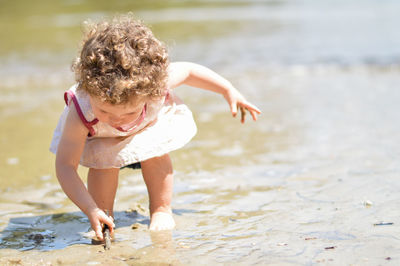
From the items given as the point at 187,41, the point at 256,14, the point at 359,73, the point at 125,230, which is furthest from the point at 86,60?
the point at 256,14

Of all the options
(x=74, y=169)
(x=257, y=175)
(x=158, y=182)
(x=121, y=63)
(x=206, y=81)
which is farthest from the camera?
(x=257, y=175)

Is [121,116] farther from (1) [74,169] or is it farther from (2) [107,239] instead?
(2) [107,239]

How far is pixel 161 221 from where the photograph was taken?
2705mm

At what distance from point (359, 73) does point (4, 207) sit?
542 cm

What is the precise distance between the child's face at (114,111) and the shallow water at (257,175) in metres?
0.56

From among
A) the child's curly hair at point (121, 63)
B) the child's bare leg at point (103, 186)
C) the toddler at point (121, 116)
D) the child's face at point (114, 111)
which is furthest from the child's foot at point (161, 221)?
the child's curly hair at point (121, 63)

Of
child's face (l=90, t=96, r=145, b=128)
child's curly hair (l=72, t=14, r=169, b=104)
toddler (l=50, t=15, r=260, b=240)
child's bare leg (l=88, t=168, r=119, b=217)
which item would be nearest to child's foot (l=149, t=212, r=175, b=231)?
toddler (l=50, t=15, r=260, b=240)

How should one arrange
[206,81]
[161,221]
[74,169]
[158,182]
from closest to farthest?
[74,169], [161,221], [158,182], [206,81]

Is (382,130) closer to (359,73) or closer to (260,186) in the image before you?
(260,186)

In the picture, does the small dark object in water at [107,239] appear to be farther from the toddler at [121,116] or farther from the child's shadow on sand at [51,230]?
the child's shadow on sand at [51,230]

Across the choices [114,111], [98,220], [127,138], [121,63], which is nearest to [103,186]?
[127,138]

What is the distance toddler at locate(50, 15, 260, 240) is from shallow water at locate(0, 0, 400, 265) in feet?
0.71

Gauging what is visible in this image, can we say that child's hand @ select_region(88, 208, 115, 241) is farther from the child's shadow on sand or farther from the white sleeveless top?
the white sleeveless top

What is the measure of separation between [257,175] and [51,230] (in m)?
1.38
